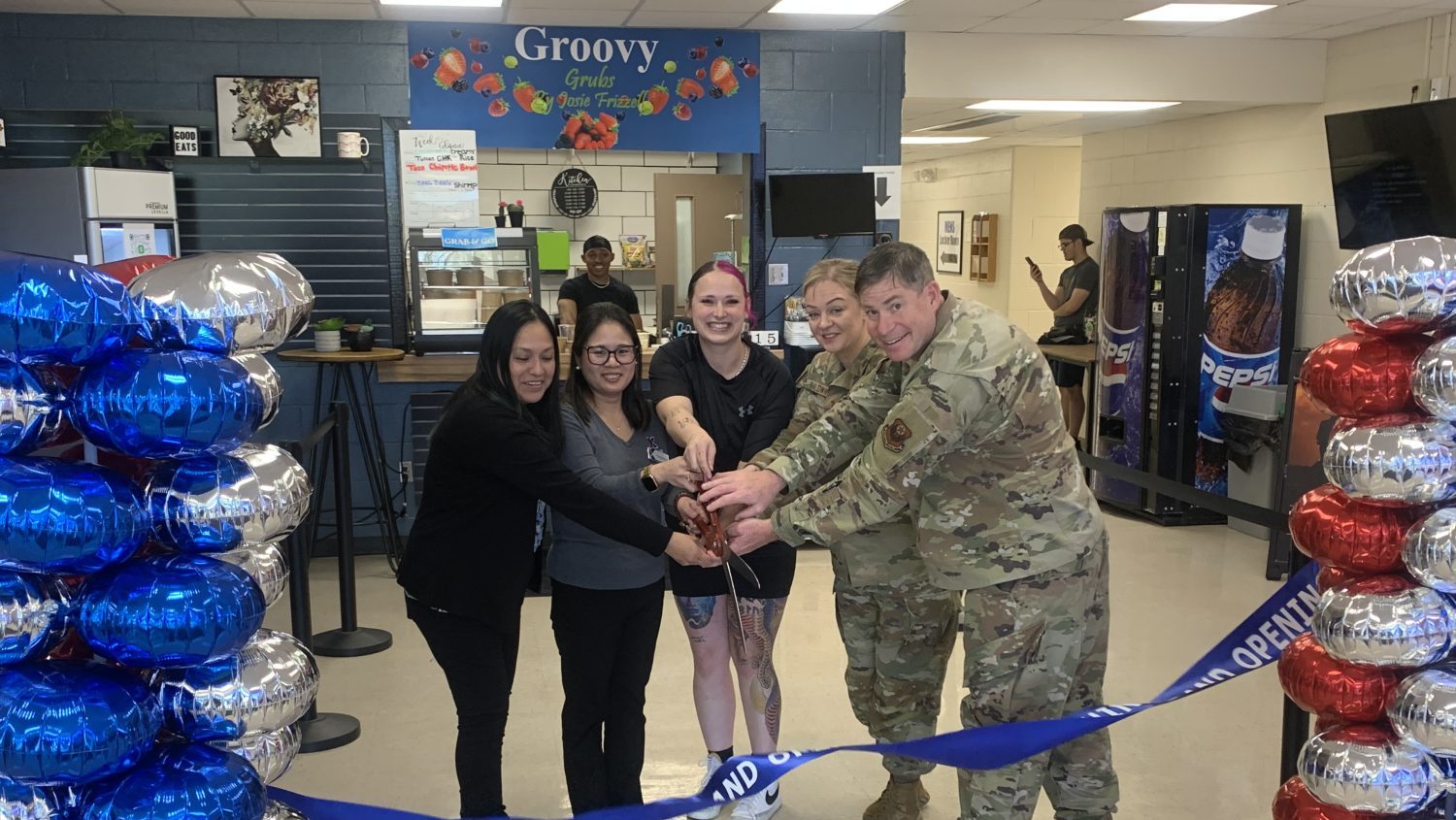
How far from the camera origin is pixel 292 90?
19.7 feet

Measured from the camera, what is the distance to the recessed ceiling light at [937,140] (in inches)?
433

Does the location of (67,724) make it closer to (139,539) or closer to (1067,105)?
(139,539)

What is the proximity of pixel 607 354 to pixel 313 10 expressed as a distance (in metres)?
3.94

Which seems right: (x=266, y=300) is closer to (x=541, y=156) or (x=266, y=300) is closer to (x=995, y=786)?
(x=995, y=786)

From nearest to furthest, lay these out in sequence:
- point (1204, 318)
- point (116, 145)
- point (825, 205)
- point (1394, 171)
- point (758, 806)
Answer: point (758, 806)
point (116, 145)
point (1394, 171)
point (825, 205)
point (1204, 318)

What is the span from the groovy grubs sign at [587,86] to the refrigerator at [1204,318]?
103 inches

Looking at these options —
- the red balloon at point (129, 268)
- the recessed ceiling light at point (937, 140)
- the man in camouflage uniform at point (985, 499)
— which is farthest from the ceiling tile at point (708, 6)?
the recessed ceiling light at point (937, 140)

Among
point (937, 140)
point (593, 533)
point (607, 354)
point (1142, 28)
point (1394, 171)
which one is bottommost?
point (593, 533)

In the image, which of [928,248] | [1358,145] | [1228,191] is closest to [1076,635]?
[1358,145]

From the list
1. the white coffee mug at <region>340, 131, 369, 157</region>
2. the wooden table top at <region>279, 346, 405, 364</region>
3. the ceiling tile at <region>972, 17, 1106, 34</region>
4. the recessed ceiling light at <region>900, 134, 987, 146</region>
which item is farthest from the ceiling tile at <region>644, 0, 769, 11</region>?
the recessed ceiling light at <region>900, 134, 987, 146</region>

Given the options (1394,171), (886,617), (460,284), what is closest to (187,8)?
(460,284)

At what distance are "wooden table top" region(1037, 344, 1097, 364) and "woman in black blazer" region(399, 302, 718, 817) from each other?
615 cm

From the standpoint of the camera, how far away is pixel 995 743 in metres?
2.34

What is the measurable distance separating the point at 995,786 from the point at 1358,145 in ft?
15.3
